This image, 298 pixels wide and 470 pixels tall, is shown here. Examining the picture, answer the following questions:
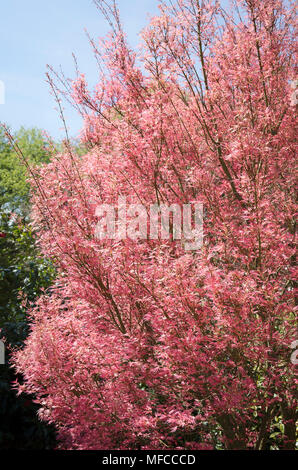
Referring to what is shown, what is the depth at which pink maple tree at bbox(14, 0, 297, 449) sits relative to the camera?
2826 mm

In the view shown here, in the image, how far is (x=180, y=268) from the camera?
8.76 feet

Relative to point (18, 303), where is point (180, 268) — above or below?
above

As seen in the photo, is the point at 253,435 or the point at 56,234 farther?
the point at 253,435

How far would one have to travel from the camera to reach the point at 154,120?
144 inches

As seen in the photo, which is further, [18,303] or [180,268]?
[18,303]

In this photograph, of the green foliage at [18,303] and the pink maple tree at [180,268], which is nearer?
the pink maple tree at [180,268]

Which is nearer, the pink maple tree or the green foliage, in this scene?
the pink maple tree

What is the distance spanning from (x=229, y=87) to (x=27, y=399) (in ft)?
15.3

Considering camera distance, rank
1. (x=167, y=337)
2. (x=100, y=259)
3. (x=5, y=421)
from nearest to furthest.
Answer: (x=167, y=337) → (x=100, y=259) → (x=5, y=421)

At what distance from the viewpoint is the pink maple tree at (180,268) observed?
9.27ft

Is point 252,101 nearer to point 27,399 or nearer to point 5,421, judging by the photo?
point 27,399

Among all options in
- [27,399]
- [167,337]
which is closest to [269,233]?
[167,337]

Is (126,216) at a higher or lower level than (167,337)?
higher
